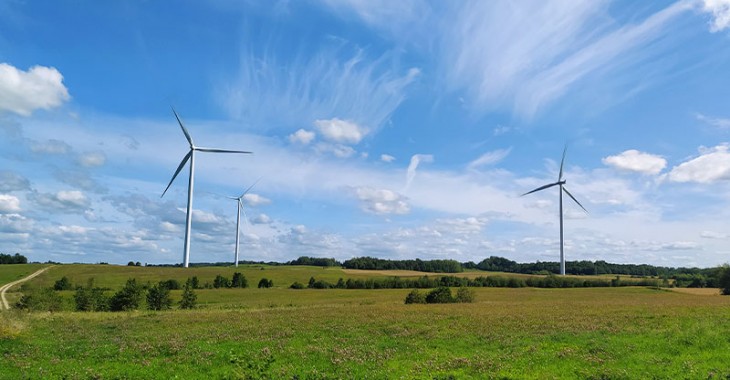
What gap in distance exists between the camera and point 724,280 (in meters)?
95.4

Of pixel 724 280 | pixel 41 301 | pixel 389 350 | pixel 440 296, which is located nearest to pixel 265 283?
pixel 41 301

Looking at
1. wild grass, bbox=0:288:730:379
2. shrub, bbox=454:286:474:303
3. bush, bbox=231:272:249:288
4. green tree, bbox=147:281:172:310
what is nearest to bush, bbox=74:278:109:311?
green tree, bbox=147:281:172:310

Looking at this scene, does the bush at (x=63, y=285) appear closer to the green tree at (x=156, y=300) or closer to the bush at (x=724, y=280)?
the green tree at (x=156, y=300)

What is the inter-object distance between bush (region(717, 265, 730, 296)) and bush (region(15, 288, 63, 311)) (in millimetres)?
108852

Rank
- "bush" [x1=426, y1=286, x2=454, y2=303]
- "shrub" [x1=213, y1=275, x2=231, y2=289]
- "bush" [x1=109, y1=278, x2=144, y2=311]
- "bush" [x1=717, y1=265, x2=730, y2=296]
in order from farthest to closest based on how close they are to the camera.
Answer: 1. "shrub" [x1=213, y1=275, x2=231, y2=289]
2. "bush" [x1=717, y1=265, x2=730, y2=296]
3. "bush" [x1=426, y1=286, x2=454, y2=303]
4. "bush" [x1=109, y1=278, x2=144, y2=311]

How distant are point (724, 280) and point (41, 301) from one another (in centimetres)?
11070

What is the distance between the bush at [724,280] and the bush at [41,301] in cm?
10885

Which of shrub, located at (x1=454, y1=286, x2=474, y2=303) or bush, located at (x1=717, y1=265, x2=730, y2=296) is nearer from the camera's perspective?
shrub, located at (x1=454, y1=286, x2=474, y2=303)

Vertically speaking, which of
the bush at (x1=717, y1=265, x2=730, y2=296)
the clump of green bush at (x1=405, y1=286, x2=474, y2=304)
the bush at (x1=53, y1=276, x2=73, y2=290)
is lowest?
the bush at (x1=53, y1=276, x2=73, y2=290)

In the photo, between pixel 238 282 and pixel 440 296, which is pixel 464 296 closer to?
pixel 440 296

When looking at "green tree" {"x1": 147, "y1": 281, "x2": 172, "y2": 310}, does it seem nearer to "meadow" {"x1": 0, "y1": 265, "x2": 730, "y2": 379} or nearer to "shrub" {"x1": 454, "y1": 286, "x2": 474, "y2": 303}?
"meadow" {"x1": 0, "y1": 265, "x2": 730, "y2": 379}

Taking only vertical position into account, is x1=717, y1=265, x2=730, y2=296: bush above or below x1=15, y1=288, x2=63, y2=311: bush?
above

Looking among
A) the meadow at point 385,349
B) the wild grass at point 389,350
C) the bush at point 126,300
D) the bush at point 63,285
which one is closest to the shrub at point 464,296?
the meadow at point 385,349

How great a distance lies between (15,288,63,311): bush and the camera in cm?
5922
